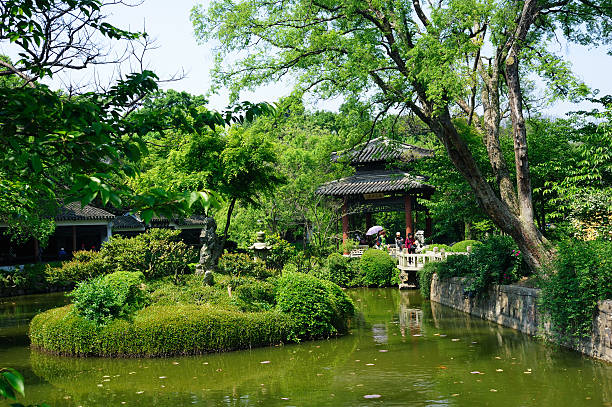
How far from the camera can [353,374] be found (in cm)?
966

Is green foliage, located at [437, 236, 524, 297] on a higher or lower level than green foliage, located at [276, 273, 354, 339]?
higher

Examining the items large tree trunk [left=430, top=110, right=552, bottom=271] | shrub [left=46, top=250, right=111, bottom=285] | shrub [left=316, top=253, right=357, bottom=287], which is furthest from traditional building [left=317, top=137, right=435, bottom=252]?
large tree trunk [left=430, top=110, right=552, bottom=271]

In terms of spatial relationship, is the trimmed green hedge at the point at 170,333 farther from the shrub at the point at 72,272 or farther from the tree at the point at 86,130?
the shrub at the point at 72,272

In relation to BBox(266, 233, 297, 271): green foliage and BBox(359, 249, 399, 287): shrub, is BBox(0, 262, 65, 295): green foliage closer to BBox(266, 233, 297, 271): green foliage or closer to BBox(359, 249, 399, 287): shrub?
BBox(266, 233, 297, 271): green foliage

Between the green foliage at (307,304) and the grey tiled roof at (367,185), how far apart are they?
50.9 ft

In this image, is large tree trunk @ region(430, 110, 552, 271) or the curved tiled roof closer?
large tree trunk @ region(430, 110, 552, 271)

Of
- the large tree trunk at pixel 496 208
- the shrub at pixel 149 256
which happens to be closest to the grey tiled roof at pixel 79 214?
the shrub at pixel 149 256

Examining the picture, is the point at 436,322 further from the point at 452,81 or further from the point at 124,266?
the point at 124,266

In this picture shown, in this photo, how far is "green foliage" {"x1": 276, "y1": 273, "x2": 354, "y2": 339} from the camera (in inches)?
496

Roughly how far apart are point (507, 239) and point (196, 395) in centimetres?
968

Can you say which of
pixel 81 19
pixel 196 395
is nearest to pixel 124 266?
pixel 196 395


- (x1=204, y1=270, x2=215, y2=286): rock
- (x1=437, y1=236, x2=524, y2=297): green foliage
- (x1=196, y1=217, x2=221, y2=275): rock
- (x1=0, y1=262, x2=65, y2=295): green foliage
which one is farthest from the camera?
(x1=0, y1=262, x2=65, y2=295): green foliage

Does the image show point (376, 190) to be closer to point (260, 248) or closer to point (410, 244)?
point (410, 244)

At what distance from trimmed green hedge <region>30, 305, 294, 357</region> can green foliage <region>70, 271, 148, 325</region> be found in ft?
0.61
